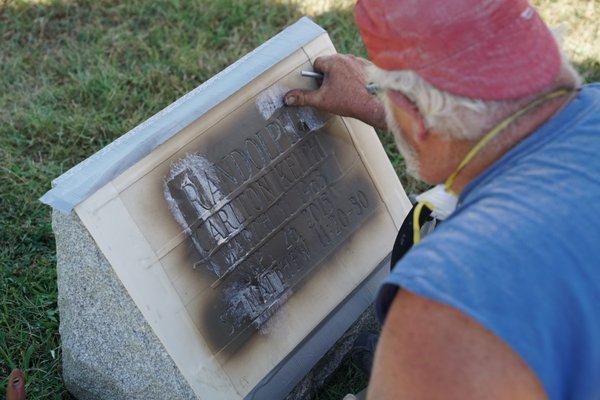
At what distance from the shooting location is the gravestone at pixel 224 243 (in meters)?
2.18

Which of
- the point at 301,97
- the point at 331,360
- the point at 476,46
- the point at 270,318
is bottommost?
the point at 331,360

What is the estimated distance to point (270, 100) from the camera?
2.54 m

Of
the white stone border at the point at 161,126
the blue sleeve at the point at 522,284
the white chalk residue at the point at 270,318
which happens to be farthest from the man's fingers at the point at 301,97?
the blue sleeve at the point at 522,284

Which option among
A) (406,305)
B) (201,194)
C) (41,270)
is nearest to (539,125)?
(406,305)

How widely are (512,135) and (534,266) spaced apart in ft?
1.09

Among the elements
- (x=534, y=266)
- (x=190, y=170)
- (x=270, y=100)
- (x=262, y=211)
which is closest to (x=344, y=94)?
(x=270, y=100)

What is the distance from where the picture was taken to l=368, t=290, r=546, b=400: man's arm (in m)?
1.36

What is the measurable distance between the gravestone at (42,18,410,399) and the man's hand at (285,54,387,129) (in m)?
0.07

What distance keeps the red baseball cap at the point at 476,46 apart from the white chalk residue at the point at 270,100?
36.2 inches

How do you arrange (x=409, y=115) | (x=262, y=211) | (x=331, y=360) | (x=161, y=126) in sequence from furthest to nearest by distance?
(x=331, y=360) < (x=262, y=211) < (x=161, y=126) < (x=409, y=115)

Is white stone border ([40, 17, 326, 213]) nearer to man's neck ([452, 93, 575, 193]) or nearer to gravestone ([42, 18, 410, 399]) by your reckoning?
gravestone ([42, 18, 410, 399])

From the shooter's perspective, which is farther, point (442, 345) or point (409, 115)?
point (409, 115)

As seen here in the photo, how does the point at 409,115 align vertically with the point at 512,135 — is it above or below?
above

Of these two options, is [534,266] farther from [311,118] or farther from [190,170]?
[311,118]
